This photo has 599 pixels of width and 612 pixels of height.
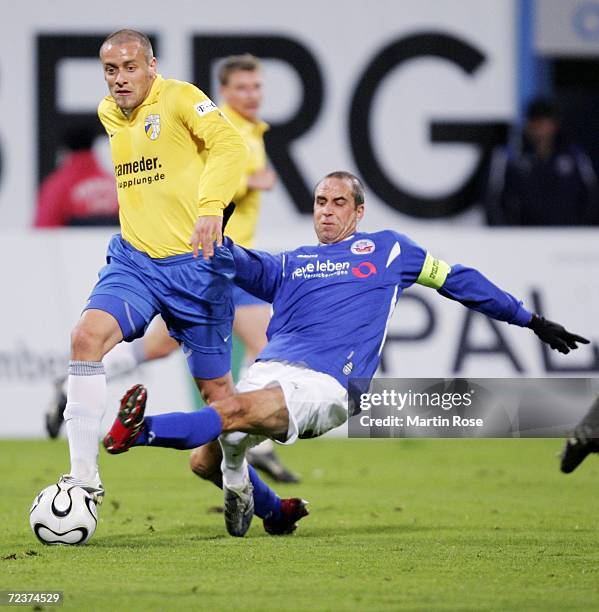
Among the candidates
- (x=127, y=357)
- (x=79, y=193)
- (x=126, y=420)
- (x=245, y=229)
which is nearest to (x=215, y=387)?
(x=126, y=420)

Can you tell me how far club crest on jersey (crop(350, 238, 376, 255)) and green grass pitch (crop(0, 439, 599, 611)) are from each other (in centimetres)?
127

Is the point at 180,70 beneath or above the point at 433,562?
above

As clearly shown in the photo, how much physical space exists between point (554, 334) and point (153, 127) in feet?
6.59

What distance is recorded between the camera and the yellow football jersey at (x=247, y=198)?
8664mm

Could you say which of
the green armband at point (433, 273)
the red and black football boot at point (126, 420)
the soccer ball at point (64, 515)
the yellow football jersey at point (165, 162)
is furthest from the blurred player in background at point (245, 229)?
the red and black football boot at point (126, 420)

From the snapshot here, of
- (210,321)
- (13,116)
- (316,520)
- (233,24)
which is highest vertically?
(233,24)

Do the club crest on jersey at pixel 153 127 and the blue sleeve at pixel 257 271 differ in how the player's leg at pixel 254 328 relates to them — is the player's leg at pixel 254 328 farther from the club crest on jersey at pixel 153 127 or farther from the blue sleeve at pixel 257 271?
the club crest on jersey at pixel 153 127

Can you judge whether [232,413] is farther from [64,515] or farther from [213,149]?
A: [213,149]

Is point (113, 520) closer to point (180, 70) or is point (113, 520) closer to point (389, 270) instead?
point (389, 270)

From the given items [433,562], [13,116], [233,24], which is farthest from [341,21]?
[433,562]

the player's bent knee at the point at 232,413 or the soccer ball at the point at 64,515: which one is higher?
the player's bent knee at the point at 232,413

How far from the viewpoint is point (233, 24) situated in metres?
17.1

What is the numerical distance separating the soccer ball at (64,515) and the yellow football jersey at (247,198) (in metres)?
3.07

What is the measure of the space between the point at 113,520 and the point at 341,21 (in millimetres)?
11517
